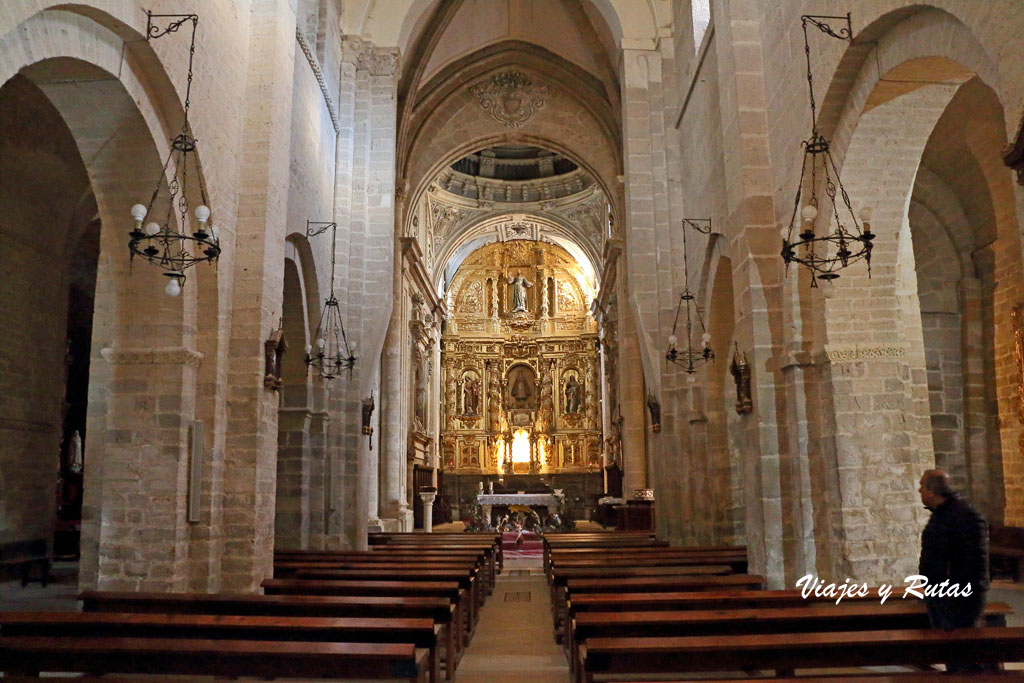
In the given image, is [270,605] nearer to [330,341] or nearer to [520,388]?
[330,341]

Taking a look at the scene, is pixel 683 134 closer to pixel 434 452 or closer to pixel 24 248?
pixel 24 248

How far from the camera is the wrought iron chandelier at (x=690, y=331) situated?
39.2 ft

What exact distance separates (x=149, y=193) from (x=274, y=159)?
1.96 m

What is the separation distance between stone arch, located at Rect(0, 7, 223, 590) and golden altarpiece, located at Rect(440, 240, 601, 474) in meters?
25.0

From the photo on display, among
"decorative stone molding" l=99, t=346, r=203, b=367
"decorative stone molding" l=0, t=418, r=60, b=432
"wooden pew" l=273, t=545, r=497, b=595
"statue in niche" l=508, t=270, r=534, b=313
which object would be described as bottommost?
"wooden pew" l=273, t=545, r=497, b=595

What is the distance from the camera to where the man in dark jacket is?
4500mm

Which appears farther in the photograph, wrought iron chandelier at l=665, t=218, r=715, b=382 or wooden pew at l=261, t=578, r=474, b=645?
wrought iron chandelier at l=665, t=218, r=715, b=382

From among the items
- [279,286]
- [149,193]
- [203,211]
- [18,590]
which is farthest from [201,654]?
[18,590]

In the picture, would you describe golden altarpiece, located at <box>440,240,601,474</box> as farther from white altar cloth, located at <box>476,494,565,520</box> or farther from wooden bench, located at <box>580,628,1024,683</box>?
wooden bench, located at <box>580,628,1024,683</box>

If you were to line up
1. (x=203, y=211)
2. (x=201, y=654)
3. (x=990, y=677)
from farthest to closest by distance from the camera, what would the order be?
(x=203, y=211), (x=201, y=654), (x=990, y=677)

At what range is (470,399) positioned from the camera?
3409 cm

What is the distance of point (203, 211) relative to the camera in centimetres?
652

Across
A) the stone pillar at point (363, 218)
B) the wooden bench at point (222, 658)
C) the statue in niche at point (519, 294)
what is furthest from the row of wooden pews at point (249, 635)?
the statue in niche at point (519, 294)

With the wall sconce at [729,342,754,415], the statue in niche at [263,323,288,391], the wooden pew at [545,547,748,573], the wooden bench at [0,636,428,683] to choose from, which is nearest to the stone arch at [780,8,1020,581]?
the wall sconce at [729,342,754,415]
